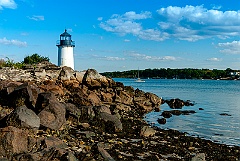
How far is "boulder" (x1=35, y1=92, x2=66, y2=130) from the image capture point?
13818 millimetres

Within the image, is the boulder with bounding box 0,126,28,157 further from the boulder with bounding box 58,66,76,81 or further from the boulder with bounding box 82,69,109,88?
the boulder with bounding box 82,69,109,88

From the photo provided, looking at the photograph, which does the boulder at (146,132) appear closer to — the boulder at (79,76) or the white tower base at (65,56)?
the boulder at (79,76)

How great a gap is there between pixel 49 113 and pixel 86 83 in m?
18.8

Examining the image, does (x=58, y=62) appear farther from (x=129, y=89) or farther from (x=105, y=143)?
(x=105, y=143)

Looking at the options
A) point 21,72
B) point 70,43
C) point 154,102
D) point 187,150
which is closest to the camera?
point 187,150

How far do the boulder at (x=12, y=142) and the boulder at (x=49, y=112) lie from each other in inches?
130

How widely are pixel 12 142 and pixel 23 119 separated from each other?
231 cm

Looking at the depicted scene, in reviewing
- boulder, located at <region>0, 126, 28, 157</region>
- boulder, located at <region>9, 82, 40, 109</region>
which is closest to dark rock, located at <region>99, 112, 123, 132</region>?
boulder, located at <region>9, 82, 40, 109</region>

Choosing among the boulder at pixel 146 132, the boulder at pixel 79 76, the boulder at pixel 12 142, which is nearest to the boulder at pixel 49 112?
the boulder at pixel 12 142

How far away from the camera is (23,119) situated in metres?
12.2

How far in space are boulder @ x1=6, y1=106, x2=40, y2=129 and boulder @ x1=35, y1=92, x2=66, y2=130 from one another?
98 cm

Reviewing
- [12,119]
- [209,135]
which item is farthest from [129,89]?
[12,119]

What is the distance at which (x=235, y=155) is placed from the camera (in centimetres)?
1495

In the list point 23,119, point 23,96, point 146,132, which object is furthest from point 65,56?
point 23,119
